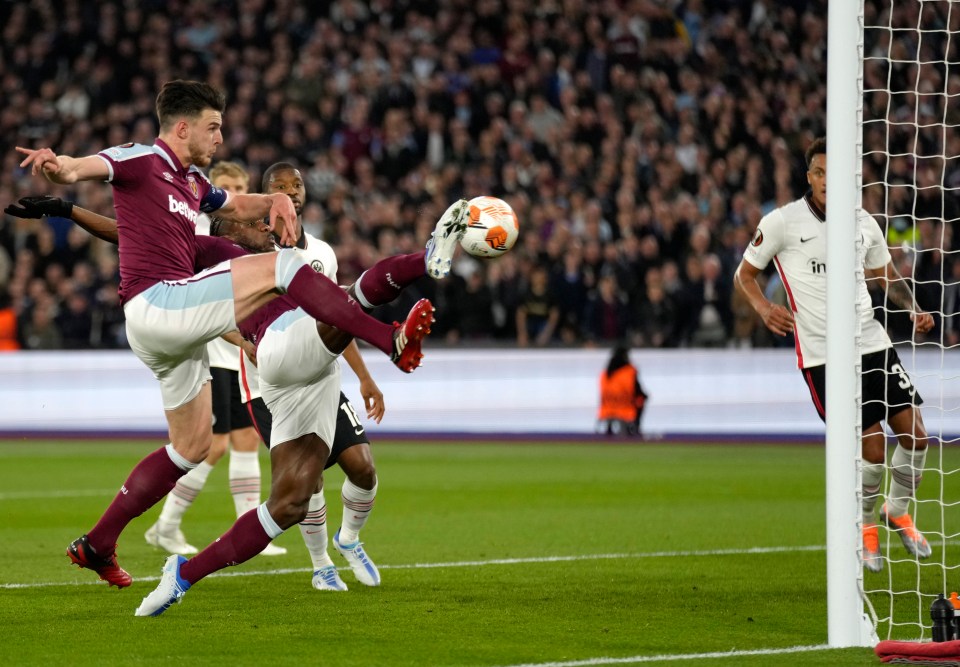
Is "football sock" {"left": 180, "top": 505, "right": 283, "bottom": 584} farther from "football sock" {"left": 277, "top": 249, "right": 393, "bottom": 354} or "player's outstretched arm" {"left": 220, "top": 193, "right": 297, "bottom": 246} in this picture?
"player's outstretched arm" {"left": 220, "top": 193, "right": 297, "bottom": 246}

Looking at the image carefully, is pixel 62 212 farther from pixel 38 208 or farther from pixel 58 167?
pixel 58 167

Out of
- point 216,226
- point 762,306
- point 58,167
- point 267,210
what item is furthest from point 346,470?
point 762,306

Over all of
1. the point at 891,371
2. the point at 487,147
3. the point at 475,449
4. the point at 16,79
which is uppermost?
the point at 16,79

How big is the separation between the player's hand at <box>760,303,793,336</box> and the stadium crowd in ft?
34.1

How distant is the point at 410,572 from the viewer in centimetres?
819

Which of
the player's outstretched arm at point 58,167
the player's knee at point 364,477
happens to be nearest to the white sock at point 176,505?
the player's knee at point 364,477

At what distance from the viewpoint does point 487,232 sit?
629 cm

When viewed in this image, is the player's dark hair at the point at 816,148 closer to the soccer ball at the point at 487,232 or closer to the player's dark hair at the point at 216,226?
the soccer ball at the point at 487,232

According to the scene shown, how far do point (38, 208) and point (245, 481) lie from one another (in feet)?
10.1

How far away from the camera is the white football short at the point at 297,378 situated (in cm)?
644

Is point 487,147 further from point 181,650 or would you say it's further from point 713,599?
point 181,650

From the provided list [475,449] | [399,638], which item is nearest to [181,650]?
[399,638]

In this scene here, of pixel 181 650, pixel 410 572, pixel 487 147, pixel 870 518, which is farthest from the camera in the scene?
pixel 487 147

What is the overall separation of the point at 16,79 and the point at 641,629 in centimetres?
2175
